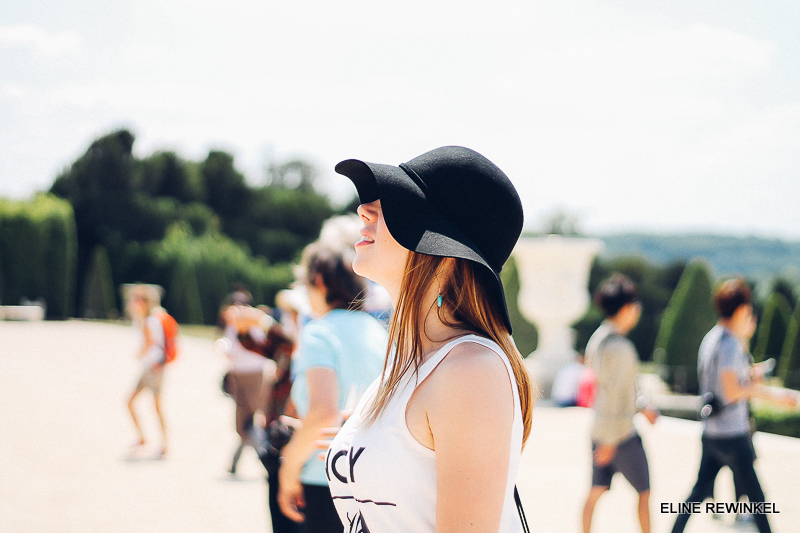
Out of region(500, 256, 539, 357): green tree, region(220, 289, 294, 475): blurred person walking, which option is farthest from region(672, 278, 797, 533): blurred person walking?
region(500, 256, 539, 357): green tree

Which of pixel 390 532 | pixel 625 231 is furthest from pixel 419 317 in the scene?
pixel 625 231

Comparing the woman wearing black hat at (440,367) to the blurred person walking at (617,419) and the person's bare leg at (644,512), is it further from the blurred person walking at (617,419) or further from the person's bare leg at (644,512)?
the person's bare leg at (644,512)

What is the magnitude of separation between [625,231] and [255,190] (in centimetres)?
5414

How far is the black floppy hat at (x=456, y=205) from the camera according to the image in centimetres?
141

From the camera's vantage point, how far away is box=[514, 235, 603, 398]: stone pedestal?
13.5 m

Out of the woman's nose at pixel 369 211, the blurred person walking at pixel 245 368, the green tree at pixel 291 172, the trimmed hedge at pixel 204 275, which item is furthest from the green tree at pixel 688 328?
the green tree at pixel 291 172

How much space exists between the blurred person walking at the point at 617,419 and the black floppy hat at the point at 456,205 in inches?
117

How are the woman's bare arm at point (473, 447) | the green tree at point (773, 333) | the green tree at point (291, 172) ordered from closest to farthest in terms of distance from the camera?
the woman's bare arm at point (473, 447), the green tree at point (773, 333), the green tree at point (291, 172)

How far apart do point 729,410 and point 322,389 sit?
2789mm

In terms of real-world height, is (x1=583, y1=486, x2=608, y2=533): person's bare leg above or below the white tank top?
below

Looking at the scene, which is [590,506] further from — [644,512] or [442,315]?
[442,315]

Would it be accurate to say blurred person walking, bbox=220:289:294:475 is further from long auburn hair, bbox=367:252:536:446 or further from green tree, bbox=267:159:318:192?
green tree, bbox=267:159:318:192

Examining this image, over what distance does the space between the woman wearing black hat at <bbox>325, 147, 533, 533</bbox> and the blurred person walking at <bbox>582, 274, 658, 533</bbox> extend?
291cm

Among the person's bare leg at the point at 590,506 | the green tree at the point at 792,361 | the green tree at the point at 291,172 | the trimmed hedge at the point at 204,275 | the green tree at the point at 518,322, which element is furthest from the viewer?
the green tree at the point at 291,172
